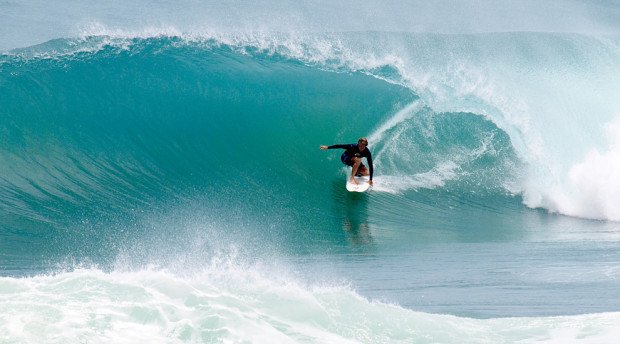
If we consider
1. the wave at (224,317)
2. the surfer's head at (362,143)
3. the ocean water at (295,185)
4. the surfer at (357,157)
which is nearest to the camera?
the wave at (224,317)

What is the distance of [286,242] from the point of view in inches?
393

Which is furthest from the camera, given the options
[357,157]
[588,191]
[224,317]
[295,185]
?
[588,191]

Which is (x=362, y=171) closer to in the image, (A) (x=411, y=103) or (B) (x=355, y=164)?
(B) (x=355, y=164)

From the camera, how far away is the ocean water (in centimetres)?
676

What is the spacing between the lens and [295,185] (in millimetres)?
12805

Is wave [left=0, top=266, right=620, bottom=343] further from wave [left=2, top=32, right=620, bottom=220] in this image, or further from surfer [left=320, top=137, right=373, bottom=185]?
wave [left=2, top=32, right=620, bottom=220]

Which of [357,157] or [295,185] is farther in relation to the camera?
[295,185]

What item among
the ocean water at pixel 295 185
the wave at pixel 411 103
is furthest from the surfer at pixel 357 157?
the wave at pixel 411 103

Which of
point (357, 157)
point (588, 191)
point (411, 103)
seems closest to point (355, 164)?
point (357, 157)

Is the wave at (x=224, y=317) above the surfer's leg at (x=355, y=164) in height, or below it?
below

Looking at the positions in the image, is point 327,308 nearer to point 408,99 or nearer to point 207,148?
point 207,148

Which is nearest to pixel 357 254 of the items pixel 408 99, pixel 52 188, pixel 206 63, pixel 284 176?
pixel 284 176

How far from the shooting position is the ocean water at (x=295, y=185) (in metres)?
6.76

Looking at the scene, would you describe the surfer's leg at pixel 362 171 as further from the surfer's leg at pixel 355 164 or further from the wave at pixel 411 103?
the wave at pixel 411 103
